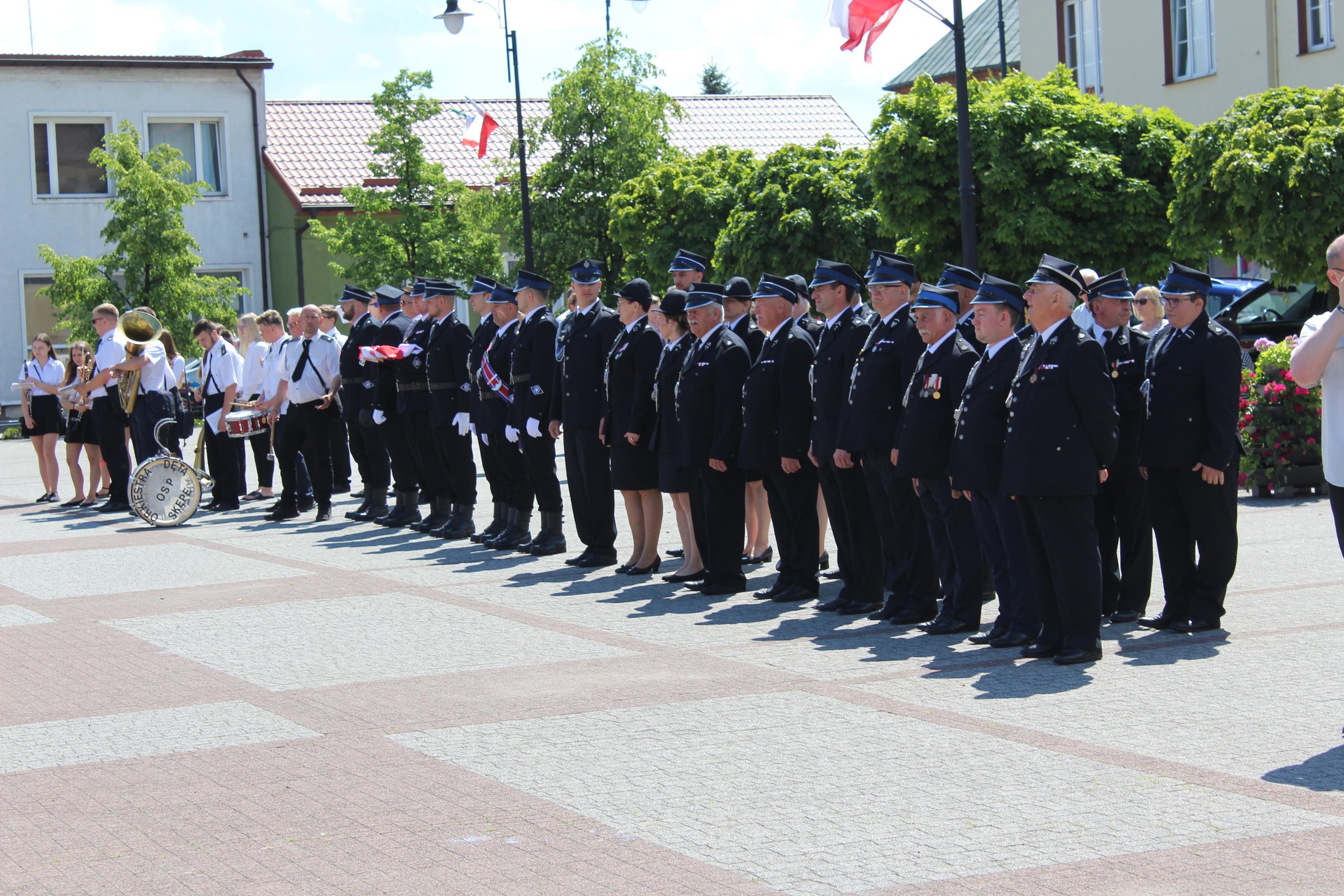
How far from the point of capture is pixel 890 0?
59.7ft

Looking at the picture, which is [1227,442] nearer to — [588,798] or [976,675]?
[976,675]

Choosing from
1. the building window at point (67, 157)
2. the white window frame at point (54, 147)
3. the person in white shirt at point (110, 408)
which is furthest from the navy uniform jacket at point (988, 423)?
the building window at point (67, 157)

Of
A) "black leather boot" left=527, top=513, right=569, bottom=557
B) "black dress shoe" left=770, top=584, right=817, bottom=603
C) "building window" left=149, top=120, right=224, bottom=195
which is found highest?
"building window" left=149, top=120, right=224, bottom=195

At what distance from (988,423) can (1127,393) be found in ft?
3.74

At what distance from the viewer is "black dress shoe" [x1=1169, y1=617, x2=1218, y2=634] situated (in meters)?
8.60

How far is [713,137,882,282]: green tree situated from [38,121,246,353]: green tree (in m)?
16.5

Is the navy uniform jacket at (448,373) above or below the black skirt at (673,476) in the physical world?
above

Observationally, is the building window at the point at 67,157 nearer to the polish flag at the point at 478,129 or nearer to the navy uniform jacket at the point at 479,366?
the polish flag at the point at 478,129

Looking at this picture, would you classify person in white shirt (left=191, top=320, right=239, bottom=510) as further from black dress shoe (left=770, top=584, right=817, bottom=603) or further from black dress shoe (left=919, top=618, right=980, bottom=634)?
black dress shoe (left=919, top=618, right=980, bottom=634)

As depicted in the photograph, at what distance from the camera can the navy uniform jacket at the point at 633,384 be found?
11.5m

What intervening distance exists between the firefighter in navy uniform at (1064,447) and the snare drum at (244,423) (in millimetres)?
9950

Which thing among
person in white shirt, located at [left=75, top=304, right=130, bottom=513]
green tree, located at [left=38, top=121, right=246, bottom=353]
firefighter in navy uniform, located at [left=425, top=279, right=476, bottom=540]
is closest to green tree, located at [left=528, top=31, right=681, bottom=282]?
green tree, located at [left=38, top=121, right=246, bottom=353]

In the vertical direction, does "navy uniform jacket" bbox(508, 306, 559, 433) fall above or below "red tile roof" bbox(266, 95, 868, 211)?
below

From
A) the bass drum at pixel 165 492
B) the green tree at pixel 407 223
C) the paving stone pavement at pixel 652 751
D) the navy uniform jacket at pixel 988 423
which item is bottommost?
the paving stone pavement at pixel 652 751
